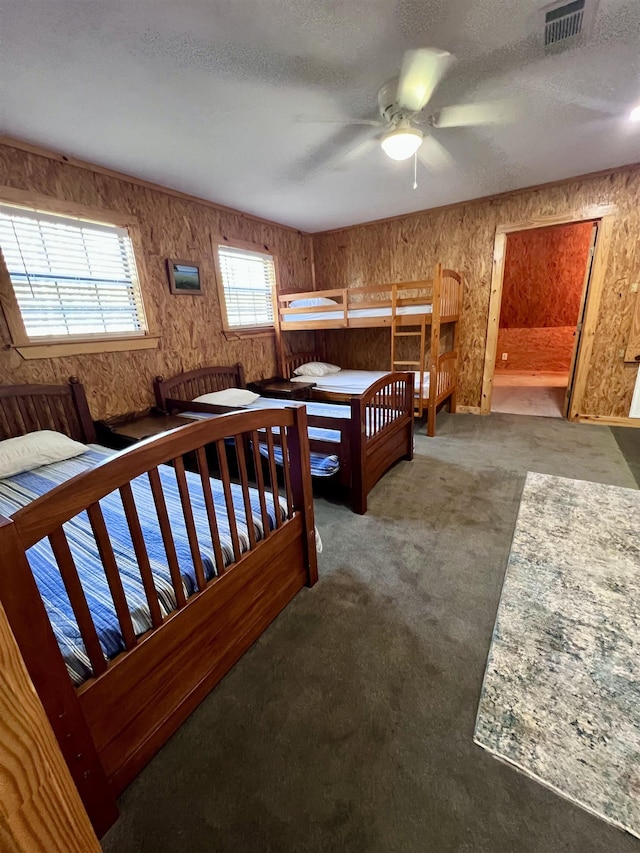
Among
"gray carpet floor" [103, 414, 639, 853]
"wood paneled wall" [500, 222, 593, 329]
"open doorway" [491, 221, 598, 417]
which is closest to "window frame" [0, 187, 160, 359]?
"gray carpet floor" [103, 414, 639, 853]

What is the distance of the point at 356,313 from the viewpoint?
4.11 meters

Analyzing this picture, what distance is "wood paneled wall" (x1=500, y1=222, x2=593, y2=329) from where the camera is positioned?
6301 mm

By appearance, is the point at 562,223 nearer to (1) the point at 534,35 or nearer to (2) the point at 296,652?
(1) the point at 534,35

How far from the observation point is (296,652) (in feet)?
4.86

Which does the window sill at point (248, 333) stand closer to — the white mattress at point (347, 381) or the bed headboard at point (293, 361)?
the bed headboard at point (293, 361)

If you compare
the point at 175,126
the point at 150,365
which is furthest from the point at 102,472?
the point at 150,365

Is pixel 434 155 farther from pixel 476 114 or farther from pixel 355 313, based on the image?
pixel 355 313

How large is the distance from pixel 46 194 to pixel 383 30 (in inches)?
96.2

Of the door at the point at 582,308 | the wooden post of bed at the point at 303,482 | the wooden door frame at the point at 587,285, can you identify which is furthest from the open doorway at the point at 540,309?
the wooden post of bed at the point at 303,482

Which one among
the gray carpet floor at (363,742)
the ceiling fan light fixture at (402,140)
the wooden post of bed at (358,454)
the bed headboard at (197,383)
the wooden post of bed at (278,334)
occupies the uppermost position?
the ceiling fan light fixture at (402,140)

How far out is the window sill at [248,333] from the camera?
158 inches

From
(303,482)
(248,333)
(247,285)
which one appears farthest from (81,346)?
(303,482)

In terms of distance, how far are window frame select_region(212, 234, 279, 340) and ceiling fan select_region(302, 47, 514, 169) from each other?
5.65 ft

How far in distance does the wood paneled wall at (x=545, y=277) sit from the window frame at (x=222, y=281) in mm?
4563
